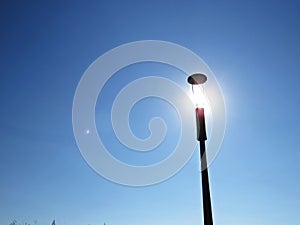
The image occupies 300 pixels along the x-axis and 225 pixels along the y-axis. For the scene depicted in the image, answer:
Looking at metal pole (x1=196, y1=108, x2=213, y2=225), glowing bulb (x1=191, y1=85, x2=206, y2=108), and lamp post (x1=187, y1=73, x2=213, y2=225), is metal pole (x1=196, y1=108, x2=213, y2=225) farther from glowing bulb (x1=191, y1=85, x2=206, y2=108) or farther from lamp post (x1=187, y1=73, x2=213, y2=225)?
glowing bulb (x1=191, y1=85, x2=206, y2=108)

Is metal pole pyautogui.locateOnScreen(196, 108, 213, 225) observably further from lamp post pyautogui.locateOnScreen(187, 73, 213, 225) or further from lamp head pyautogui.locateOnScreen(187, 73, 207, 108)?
lamp head pyautogui.locateOnScreen(187, 73, 207, 108)

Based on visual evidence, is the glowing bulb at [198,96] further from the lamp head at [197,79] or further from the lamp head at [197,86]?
the lamp head at [197,79]

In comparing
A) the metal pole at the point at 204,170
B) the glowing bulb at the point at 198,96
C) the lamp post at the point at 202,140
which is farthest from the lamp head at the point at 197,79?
the metal pole at the point at 204,170

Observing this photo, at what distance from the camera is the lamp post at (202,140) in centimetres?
580

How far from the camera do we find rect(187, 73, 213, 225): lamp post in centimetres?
580

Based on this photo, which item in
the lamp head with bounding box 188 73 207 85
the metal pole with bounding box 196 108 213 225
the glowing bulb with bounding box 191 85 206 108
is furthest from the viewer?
the lamp head with bounding box 188 73 207 85

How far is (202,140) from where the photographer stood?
6605 mm

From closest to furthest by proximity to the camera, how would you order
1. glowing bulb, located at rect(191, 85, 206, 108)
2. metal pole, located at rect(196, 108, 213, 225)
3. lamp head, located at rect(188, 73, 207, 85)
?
1. metal pole, located at rect(196, 108, 213, 225)
2. glowing bulb, located at rect(191, 85, 206, 108)
3. lamp head, located at rect(188, 73, 207, 85)

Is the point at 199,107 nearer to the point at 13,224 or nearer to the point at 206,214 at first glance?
the point at 206,214

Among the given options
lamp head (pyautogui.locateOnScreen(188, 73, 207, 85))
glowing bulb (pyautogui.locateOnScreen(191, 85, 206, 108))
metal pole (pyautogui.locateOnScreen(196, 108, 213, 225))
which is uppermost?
lamp head (pyautogui.locateOnScreen(188, 73, 207, 85))

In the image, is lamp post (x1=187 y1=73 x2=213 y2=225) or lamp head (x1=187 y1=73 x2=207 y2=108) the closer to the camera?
lamp post (x1=187 y1=73 x2=213 y2=225)

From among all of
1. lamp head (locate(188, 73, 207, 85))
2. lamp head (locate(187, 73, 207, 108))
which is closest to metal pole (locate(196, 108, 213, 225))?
lamp head (locate(187, 73, 207, 108))

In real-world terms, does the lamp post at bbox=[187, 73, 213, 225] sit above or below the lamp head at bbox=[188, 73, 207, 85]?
below

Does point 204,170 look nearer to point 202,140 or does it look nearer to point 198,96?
point 202,140
